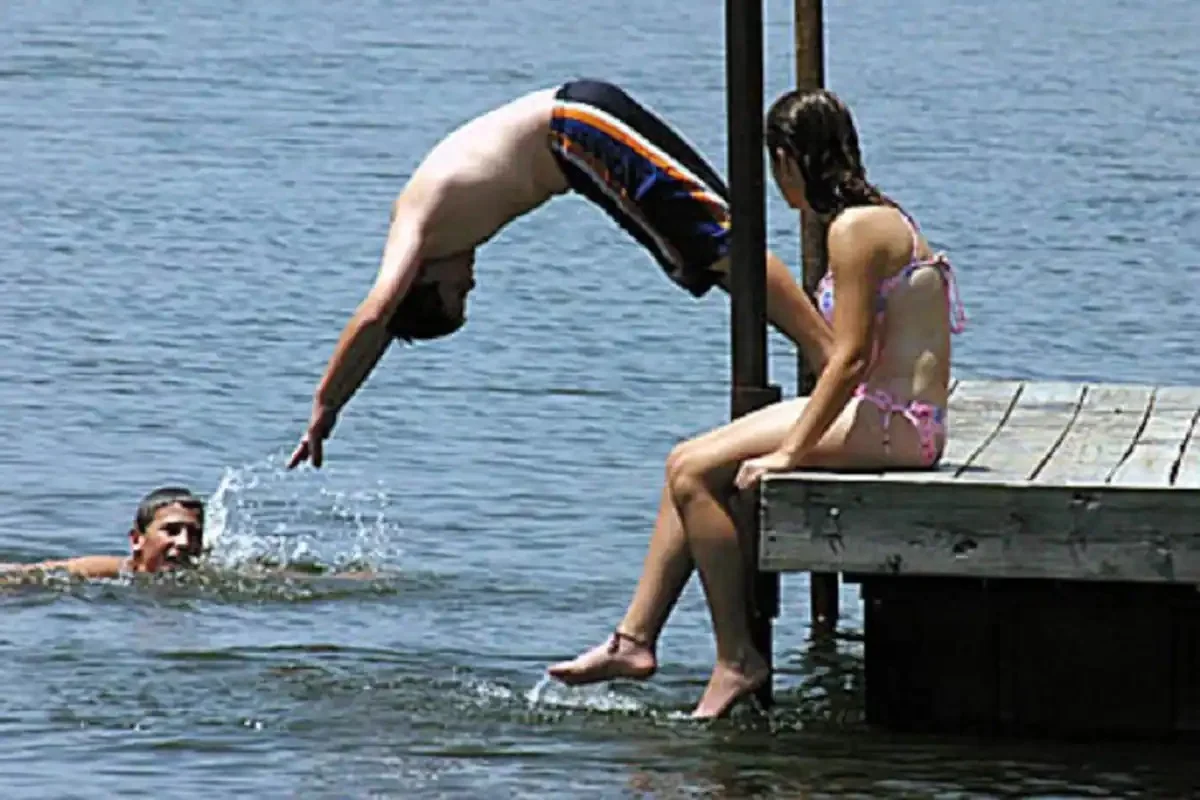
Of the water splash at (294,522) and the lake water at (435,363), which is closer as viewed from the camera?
the lake water at (435,363)

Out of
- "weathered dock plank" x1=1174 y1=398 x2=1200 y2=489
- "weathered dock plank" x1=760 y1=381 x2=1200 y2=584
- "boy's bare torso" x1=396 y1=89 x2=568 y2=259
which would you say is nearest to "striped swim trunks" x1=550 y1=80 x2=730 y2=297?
"boy's bare torso" x1=396 y1=89 x2=568 y2=259

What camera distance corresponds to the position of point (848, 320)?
31.1 ft

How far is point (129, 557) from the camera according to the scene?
44.7ft

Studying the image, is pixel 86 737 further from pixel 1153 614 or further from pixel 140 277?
pixel 140 277

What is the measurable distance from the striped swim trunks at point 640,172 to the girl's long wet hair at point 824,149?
2.02 feet

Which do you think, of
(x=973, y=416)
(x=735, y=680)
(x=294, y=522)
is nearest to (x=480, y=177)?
(x=735, y=680)

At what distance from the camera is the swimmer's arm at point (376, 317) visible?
1018cm

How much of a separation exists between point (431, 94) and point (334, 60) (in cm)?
257

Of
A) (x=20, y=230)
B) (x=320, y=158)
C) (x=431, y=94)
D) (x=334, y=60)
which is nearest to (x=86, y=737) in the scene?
(x=20, y=230)

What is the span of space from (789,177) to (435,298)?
1.27 m

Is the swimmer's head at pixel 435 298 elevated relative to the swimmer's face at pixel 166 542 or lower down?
elevated

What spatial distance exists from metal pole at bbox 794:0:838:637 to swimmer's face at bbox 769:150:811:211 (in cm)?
268

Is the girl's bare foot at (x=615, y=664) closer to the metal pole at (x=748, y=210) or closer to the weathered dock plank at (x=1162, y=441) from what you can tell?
the metal pole at (x=748, y=210)

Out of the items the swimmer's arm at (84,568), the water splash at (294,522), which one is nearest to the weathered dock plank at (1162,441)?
the water splash at (294,522)
